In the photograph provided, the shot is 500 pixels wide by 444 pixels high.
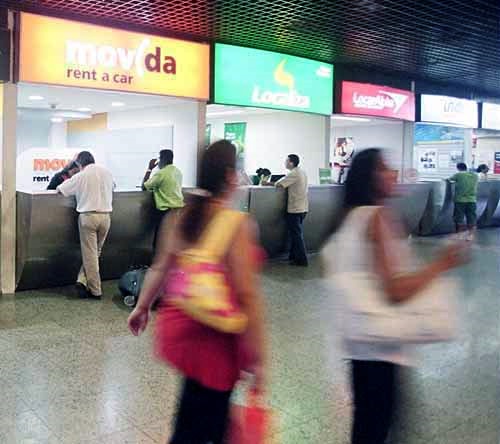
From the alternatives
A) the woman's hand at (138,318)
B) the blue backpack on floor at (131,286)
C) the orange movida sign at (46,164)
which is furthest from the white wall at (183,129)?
the woman's hand at (138,318)

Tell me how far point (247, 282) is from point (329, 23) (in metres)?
5.06

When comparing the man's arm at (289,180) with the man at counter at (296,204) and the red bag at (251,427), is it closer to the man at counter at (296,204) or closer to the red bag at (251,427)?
the man at counter at (296,204)

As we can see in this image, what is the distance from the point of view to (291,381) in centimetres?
362

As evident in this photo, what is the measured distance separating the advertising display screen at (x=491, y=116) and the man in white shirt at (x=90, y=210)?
824 cm

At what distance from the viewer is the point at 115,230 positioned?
20.3 feet

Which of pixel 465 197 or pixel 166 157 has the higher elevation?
pixel 166 157

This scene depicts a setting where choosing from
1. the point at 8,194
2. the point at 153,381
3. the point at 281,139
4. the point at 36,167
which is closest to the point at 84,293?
the point at 8,194

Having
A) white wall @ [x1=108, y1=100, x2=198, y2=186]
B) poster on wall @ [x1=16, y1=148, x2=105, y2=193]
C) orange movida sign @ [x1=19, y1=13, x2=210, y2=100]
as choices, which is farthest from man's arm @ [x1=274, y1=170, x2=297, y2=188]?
poster on wall @ [x1=16, y1=148, x2=105, y2=193]

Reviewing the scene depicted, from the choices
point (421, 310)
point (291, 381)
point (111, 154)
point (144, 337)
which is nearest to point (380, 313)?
point (421, 310)

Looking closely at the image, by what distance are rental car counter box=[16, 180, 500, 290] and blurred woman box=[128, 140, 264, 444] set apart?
2.69 m

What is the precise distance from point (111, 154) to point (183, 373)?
973 centimetres

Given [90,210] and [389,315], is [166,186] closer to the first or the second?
[90,210]

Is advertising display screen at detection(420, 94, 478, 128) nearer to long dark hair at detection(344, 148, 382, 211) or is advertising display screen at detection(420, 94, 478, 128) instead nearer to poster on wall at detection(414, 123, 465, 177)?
poster on wall at detection(414, 123, 465, 177)

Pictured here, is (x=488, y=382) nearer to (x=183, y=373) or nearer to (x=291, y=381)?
(x=291, y=381)
